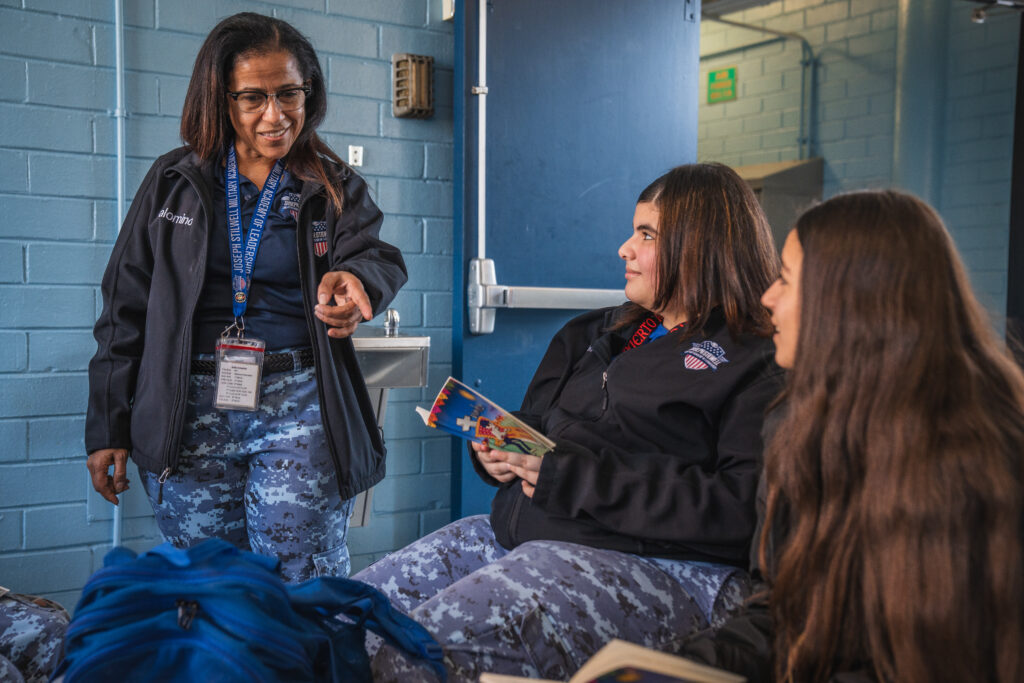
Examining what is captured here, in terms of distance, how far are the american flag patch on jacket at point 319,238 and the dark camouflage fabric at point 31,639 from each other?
891 millimetres

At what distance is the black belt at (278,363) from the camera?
1.79m

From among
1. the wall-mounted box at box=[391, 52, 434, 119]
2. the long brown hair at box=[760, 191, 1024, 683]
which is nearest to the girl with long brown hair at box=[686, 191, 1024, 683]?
the long brown hair at box=[760, 191, 1024, 683]

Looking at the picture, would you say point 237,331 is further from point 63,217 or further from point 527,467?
point 63,217

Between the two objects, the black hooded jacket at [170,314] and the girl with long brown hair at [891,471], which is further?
the black hooded jacket at [170,314]

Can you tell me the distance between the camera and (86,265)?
255 cm

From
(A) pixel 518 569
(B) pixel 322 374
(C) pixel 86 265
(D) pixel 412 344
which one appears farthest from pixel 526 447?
(C) pixel 86 265

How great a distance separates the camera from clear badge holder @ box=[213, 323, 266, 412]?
1.74 m

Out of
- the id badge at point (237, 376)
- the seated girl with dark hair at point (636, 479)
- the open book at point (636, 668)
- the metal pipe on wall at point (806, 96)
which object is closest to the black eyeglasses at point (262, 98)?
the id badge at point (237, 376)

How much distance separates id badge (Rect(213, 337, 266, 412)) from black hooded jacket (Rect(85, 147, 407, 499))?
7cm

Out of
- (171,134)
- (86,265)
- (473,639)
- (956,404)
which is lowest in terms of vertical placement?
(473,639)

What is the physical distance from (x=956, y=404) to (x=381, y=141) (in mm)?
Result: 2357

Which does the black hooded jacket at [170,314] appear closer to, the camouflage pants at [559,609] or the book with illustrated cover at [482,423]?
the book with illustrated cover at [482,423]

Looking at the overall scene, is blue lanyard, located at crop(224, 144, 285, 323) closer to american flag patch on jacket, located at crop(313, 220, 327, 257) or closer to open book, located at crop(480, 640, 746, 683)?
american flag patch on jacket, located at crop(313, 220, 327, 257)

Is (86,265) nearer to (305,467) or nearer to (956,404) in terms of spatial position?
(305,467)
